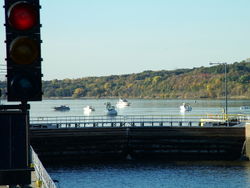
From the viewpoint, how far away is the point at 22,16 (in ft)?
26.1

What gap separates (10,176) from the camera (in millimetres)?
8391

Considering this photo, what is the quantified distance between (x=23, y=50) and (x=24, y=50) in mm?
12

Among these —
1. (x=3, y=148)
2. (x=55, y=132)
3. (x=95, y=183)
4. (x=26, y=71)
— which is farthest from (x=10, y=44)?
(x=55, y=132)

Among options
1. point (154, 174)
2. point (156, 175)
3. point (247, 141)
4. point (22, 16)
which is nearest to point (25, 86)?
point (22, 16)

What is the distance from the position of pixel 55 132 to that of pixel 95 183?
15.1m

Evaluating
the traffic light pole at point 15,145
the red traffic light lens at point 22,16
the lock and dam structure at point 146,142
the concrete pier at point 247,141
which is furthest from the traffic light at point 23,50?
the concrete pier at point 247,141

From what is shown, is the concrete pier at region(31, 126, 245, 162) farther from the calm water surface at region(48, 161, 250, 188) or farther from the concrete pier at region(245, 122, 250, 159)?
the calm water surface at region(48, 161, 250, 188)

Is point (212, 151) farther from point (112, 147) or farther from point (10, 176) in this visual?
point (10, 176)

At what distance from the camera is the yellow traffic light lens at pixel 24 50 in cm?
796

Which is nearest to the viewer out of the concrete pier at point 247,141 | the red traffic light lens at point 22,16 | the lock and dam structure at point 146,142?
the red traffic light lens at point 22,16

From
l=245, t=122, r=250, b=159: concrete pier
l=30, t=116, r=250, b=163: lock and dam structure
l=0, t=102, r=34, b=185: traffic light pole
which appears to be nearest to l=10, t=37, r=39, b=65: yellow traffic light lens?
l=0, t=102, r=34, b=185: traffic light pole

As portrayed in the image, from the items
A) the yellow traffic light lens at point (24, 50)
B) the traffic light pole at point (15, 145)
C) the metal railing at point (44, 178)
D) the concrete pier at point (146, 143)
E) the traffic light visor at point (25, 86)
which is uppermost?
the yellow traffic light lens at point (24, 50)

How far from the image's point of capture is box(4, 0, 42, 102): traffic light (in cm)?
796

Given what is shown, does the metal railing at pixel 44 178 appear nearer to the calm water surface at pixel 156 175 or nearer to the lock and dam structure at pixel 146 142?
the calm water surface at pixel 156 175
